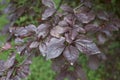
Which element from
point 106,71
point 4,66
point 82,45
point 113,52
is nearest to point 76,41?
point 82,45

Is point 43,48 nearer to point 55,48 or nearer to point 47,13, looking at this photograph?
point 55,48

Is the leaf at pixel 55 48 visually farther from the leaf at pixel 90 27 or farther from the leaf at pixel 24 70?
the leaf at pixel 90 27

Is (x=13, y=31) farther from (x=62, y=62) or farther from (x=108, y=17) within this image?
(x=108, y=17)

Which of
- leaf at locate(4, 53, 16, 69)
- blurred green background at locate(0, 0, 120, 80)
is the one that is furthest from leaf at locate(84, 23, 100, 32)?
blurred green background at locate(0, 0, 120, 80)

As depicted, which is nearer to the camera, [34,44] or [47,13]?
[34,44]

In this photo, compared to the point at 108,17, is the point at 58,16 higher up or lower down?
higher up

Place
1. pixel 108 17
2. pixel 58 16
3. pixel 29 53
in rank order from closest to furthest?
pixel 29 53 → pixel 58 16 → pixel 108 17

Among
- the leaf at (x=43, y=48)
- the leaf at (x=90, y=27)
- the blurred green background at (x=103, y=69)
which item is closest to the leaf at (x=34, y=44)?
the leaf at (x=43, y=48)

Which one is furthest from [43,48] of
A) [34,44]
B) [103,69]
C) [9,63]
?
[103,69]

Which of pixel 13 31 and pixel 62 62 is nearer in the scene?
pixel 62 62
